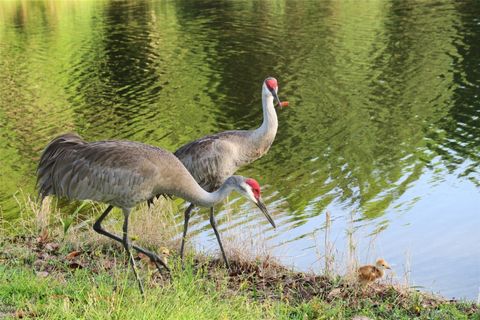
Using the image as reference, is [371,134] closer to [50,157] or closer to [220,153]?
[220,153]

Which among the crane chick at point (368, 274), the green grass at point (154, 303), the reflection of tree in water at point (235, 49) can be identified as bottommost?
the reflection of tree in water at point (235, 49)

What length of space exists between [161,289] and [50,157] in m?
1.90

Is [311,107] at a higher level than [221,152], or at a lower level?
lower

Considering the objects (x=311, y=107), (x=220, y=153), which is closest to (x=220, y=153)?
(x=220, y=153)

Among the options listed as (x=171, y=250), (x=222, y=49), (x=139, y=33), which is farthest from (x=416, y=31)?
(x=171, y=250)

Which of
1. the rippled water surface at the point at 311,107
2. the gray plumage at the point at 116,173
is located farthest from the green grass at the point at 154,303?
the rippled water surface at the point at 311,107

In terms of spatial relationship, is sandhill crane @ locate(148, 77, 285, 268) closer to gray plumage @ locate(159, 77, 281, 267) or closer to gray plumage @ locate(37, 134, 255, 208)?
gray plumage @ locate(159, 77, 281, 267)

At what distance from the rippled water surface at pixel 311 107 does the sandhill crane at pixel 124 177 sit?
201cm

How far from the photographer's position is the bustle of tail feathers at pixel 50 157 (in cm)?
672

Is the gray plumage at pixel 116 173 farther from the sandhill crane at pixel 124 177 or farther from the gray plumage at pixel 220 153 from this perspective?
the gray plumage at pixel 220 153

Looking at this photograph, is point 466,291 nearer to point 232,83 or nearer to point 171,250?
point 171,250

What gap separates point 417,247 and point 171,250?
4.10 meters

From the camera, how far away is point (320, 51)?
26.8 meters

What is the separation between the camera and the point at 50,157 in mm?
6762
